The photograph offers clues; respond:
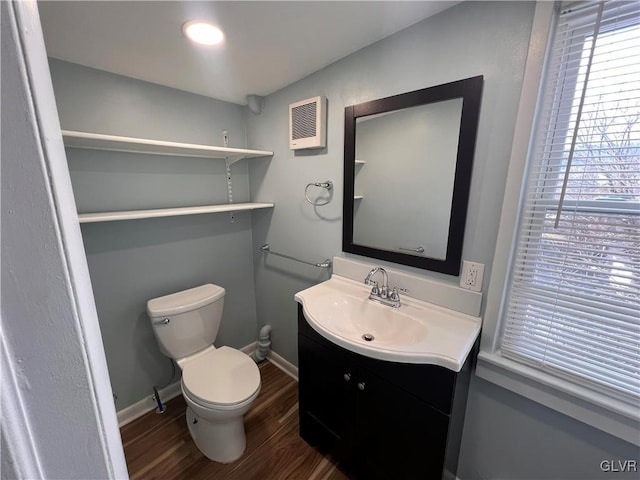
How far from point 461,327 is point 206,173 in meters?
1.81

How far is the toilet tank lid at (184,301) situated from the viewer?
1.55 m

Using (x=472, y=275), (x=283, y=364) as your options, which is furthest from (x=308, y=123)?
(x=283, y=364)

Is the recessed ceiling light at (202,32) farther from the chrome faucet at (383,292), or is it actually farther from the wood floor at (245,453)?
the wood floor at (245,453)

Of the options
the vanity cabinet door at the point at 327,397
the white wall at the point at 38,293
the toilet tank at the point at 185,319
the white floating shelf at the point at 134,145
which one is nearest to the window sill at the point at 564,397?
the vanity cabinet door at the point at 327,397

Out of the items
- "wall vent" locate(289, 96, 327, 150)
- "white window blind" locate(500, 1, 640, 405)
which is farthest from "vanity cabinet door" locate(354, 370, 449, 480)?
"wall vent" locate(289, 96, 327, 150)

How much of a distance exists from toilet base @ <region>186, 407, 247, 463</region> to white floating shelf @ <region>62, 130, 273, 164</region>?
4.98 feet

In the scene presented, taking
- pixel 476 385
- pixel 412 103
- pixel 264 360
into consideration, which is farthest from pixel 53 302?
pixel 264 360

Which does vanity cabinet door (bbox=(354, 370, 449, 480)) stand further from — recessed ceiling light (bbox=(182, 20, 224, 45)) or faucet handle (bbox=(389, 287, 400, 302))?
recessed ceiling light (bbox=(182, 20, 224, 45))

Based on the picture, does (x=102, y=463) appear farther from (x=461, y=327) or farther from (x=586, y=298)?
(x=586, y=298)

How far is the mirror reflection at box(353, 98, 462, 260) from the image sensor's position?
45.4 inches

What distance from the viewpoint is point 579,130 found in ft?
2.85

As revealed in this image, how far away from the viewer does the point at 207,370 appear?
153cm

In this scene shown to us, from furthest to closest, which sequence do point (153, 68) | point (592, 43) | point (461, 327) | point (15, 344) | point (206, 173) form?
point (206, 173) → point (153, 68) → point (461, 327) → point (592, 43) → point (15, 344)

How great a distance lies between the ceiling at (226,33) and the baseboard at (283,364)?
2.05 metres
